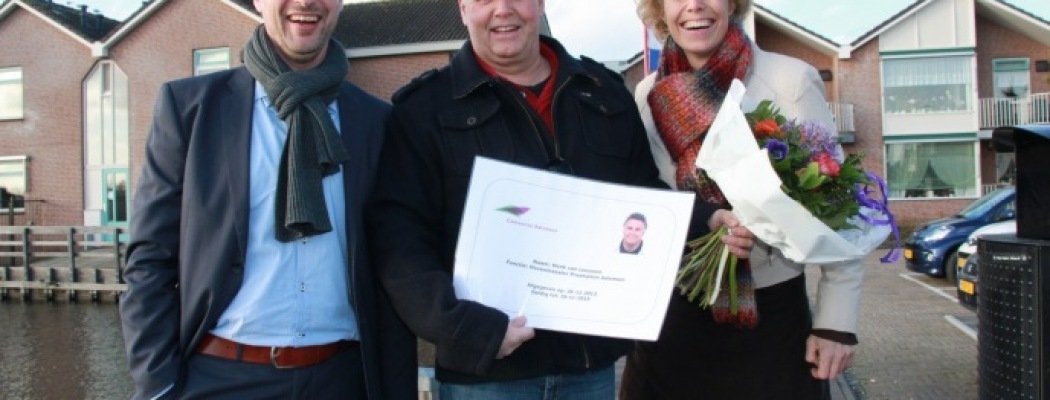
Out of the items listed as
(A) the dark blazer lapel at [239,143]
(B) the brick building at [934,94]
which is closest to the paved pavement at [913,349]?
(A) the dark blazer lapel at [239,143]

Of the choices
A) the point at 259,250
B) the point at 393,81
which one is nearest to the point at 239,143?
the point at 259,250

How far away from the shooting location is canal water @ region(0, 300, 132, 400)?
377 inches

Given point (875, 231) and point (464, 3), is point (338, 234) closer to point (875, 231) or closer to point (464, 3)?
point (464, 3)

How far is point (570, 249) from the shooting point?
7.79ft

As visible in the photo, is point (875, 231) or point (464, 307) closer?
point (464, 307)

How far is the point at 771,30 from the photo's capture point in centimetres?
2806

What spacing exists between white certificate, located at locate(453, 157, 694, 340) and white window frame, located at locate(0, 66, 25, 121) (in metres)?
31.3

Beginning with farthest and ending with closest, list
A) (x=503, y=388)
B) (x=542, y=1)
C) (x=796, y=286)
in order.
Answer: (x=796, y=286)
(x=542, y=1)
(x=503, y=388)

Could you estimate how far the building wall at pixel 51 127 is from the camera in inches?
1099

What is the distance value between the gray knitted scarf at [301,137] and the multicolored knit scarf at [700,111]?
1115mm

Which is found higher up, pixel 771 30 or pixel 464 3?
pixel 771 30

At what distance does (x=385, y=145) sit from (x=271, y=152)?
368mm

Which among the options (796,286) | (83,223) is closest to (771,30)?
(83,223)

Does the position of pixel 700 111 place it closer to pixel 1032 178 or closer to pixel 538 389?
pixel 538 389
